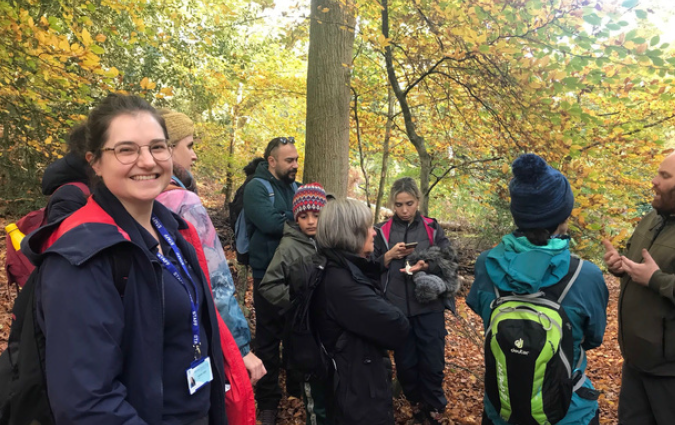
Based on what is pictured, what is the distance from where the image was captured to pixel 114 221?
4.73 ft

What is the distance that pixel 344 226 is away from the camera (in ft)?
8.55

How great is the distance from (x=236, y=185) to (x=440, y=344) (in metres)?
9.64

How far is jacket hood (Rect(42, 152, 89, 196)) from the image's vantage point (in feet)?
8.86

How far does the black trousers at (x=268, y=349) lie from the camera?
3646mm

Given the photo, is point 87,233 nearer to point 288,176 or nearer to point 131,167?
point 131,167

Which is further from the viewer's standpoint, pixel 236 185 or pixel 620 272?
pixel 236 185

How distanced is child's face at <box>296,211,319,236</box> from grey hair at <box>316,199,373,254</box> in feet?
2.56

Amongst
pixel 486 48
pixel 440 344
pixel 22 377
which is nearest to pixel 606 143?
pixel 486 48

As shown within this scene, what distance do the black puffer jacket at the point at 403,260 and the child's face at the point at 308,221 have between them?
0.63 m

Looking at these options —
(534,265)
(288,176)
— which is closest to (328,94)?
(288,176)

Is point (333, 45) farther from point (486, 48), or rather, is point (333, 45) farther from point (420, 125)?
point (420, 125)

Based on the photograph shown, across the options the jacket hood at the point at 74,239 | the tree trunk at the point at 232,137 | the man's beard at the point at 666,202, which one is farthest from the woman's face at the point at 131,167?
the tree trunk at the point at 232,137

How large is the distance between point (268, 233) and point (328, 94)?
162 cm

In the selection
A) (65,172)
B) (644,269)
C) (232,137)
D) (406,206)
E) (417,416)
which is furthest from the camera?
(232,137)
